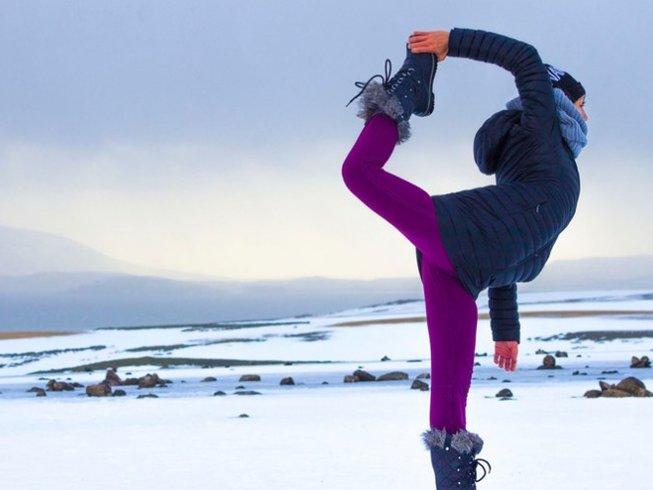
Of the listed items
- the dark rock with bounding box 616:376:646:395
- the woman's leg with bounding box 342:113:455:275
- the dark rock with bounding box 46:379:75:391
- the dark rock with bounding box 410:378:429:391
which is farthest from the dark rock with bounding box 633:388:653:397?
the dark rock with bounding box 46:379:75:391

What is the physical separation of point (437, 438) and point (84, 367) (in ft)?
65.9

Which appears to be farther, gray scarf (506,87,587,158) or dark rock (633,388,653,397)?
dark rock (633,388,653,397)

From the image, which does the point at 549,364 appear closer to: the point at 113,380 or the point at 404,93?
the point at 113,380

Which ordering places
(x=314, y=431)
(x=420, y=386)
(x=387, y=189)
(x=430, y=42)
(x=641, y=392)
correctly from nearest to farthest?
(x=387, y=189) < (x=430, y=42) < (x=314, y=431) < (x=641, y=392) < (x=420, y=386)

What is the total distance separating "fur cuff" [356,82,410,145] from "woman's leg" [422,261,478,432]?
1.64ft

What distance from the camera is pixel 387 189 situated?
3070 mm

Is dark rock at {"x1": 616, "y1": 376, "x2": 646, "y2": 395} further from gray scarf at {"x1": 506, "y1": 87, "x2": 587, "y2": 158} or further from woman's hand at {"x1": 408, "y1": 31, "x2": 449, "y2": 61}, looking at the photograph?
woman's hand at {"x1": 408, "y1": 31, "x2": 449, "y2": 61}

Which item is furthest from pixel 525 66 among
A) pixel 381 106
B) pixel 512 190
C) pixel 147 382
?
pixel 147 382

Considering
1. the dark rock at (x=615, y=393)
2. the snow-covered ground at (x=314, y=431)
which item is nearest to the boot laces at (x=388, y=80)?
the snow-covered ground at (x=314, y=431)

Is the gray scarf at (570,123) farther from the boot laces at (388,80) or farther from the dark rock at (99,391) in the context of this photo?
the dark rock at (99,391)

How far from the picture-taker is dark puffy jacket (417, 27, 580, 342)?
3152 mm

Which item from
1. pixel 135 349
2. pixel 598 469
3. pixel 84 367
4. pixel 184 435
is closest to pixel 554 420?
pixel 598 469

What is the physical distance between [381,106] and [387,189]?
307 millimetres

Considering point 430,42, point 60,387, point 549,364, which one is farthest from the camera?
point 549,364
